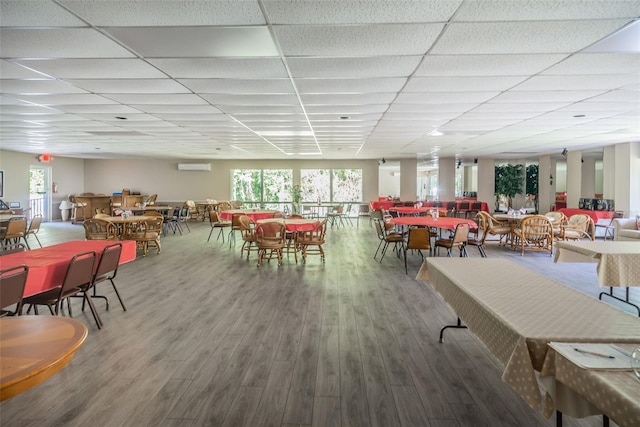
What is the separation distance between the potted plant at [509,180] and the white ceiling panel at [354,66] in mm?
13432

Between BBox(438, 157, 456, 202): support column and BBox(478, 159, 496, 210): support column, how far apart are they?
116 centimetres

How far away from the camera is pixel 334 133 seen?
7949 mm

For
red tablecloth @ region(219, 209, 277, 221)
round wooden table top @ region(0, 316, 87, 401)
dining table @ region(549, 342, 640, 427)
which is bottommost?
dining table @ region(549, 342, 640, 427)

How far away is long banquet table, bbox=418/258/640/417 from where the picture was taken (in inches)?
56.3

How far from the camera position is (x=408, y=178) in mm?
15000

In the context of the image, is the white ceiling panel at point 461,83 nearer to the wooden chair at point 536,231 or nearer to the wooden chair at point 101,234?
the wooden chair at point 536,231

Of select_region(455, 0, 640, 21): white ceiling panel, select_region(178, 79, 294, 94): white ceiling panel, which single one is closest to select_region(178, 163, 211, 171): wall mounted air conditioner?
select_region(178, 79, 294, 94): white ceiling panel

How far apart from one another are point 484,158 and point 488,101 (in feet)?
34.2

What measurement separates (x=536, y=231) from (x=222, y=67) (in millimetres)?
7193

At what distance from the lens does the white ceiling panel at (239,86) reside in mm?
4020

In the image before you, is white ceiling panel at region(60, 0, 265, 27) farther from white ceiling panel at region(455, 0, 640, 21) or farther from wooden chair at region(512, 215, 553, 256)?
wooden chair at region(512, 215, 553, 256)

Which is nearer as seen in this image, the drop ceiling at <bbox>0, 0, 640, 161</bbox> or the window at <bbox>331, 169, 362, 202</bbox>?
the drop ceiling at <bbox>0, 0, 640, 161</bbox>

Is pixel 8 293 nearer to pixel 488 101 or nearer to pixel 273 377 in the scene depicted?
pixel 273 377

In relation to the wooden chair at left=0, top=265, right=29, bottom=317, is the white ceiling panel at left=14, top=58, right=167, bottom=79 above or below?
above
